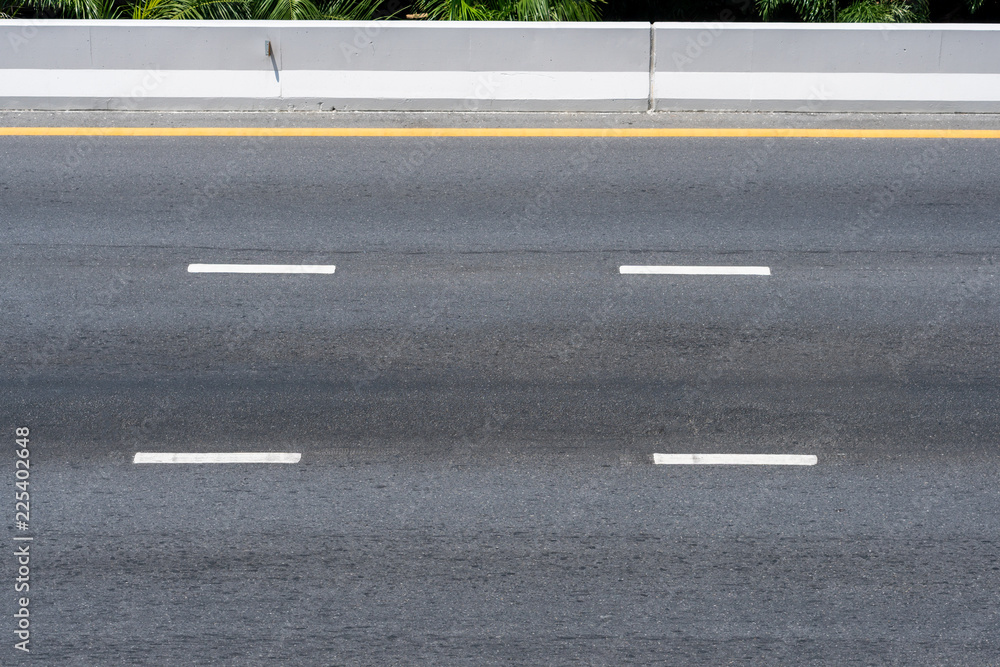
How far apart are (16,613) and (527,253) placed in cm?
484

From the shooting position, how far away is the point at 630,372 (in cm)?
743

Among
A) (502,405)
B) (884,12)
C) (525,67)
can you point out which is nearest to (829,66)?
(525,67)

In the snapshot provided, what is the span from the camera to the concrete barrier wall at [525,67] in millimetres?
12188

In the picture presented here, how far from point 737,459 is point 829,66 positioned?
710 cm

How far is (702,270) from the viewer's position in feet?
28.8

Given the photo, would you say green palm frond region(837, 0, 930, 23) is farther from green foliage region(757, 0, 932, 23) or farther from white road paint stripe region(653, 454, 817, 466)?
white road paint stripe region(653, 454, 817, 466)

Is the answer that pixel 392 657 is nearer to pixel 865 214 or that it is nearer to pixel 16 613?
pixel 16 613

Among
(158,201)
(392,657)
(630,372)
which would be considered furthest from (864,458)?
(158,201)

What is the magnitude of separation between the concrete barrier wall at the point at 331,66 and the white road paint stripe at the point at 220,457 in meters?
6.59

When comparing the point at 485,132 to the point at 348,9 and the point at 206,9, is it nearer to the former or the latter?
the point at 348,9

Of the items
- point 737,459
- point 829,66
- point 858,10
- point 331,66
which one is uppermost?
point 858,10

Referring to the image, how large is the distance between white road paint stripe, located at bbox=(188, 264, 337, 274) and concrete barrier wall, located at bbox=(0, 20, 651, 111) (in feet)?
13.1

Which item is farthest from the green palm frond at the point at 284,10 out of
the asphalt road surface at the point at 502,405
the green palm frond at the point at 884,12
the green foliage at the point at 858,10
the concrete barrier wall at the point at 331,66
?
the green palm frond at the point at 884,12

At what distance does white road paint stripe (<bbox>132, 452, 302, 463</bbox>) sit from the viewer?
6.47 m
